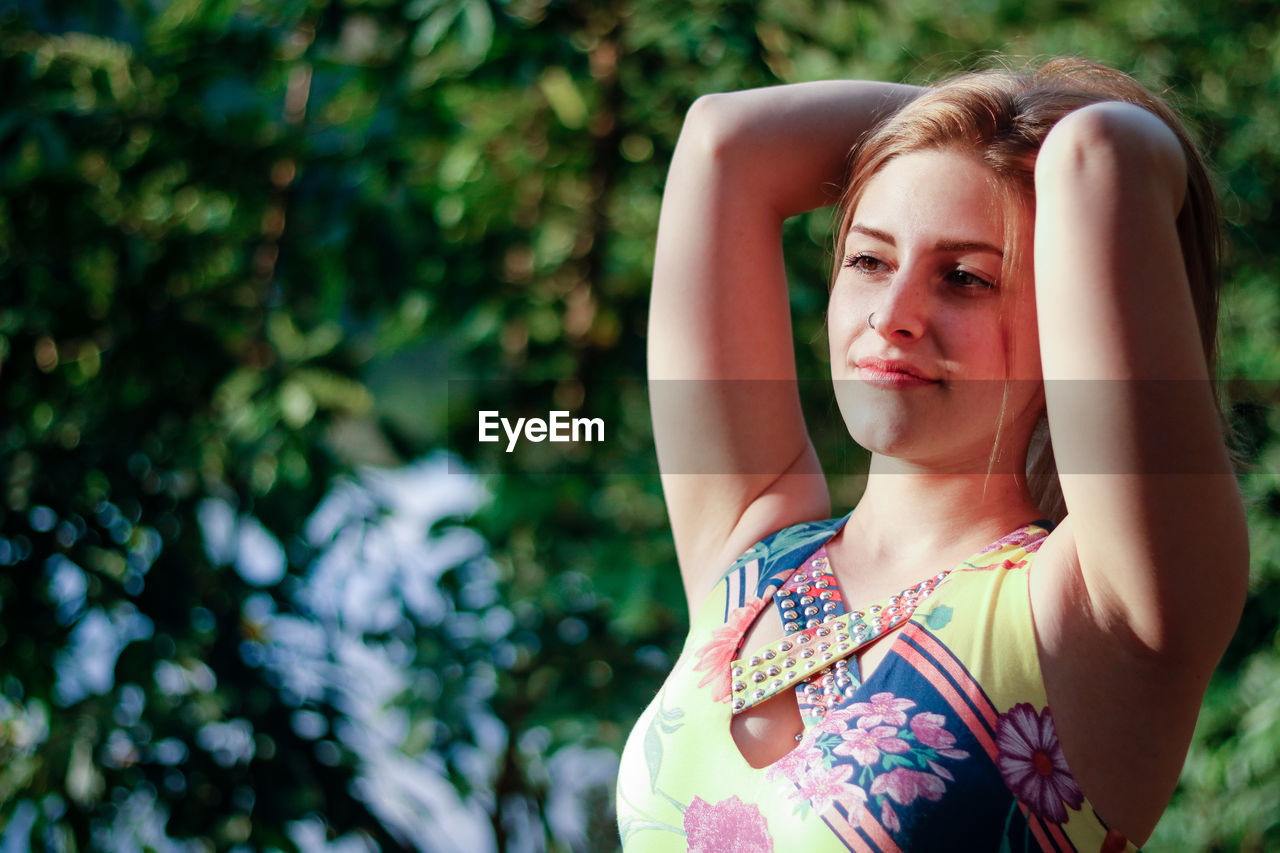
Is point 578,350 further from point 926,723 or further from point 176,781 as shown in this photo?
point 926,723

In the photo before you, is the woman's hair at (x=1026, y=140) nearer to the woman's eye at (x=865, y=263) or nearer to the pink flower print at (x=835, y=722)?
the woman's eye at (x=865, y=263)

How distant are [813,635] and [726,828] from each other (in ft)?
0.35

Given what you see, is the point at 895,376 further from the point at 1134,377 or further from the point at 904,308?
the point at 1134,377

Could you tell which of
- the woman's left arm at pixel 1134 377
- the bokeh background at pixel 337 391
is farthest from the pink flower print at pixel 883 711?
the bokeh background at pixel 337 391

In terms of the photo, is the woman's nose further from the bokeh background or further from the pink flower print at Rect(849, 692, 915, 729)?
the bokeh background

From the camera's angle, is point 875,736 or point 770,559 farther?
point 770,559

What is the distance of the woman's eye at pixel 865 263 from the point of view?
644mm

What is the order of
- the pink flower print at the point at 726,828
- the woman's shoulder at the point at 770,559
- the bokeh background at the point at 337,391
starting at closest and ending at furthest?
the pink flower print at the point at 726,828 → the woman's shoulder at the point at 770,559 → the bokeh background at the point at 337,391

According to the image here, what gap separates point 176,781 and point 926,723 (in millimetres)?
1259

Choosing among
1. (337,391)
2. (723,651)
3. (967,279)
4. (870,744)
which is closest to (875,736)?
(870,744)

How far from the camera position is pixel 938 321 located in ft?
1.98

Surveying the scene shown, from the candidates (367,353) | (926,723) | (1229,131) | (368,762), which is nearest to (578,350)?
(367,353)

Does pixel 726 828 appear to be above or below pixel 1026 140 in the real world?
below

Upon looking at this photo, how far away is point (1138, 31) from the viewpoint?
2174mm
